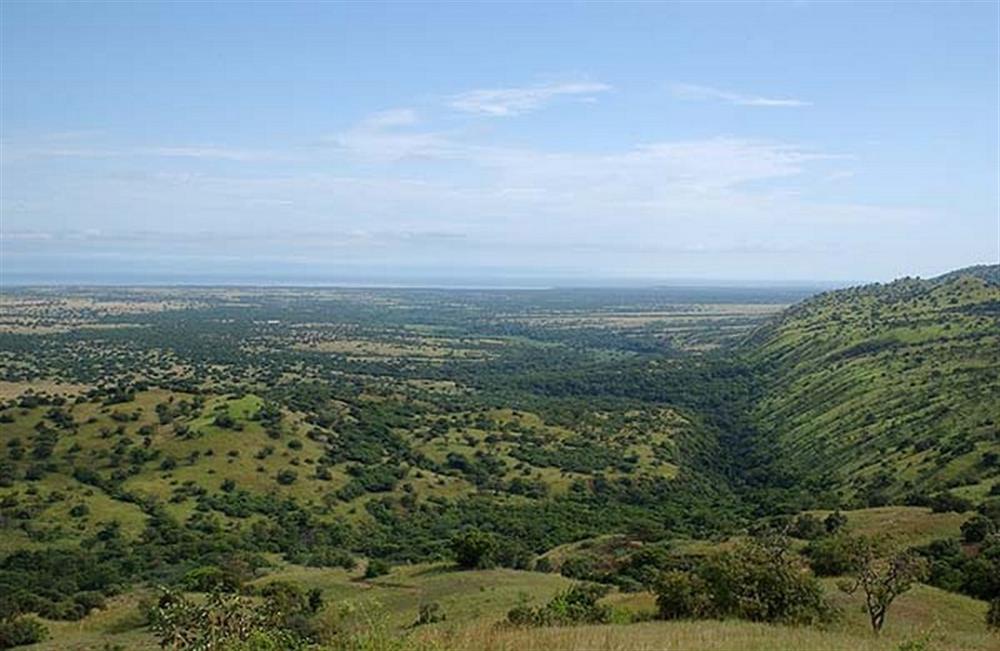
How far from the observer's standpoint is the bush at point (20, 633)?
104 feet

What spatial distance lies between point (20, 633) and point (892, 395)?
8266 centimetres

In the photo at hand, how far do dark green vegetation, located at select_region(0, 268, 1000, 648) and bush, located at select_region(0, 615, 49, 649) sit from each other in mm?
140

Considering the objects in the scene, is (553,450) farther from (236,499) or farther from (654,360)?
(654,360)

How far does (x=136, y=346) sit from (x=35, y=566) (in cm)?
15116

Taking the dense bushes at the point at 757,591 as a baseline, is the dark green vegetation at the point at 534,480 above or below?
below

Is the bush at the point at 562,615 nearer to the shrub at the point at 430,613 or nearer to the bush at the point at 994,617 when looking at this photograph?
the shrub at the point at 430,613

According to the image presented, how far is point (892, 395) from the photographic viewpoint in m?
89.4

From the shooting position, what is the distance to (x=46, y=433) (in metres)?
79.4

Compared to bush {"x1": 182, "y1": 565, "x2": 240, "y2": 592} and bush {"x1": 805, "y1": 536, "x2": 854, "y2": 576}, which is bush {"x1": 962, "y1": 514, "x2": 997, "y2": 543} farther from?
bush {"x1": 182, "y1": 565, "x2": 240, "y2": 592}

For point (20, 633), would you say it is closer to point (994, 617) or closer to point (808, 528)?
point (994, 617)

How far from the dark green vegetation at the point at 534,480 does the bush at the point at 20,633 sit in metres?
0.14

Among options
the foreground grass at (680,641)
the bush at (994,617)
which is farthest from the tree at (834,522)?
the foreground grass at (680,641)

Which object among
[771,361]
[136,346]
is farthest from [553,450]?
[136,346]

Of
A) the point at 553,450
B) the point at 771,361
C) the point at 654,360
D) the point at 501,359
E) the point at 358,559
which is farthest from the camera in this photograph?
the point at 501,359
